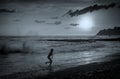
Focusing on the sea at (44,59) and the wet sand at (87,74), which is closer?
the wet sand at (87,74)

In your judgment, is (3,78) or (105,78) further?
(3,78)

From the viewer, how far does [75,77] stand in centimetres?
1742

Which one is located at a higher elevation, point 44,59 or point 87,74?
point 87,74

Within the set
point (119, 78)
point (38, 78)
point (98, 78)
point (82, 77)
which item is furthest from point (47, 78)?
point (119, 78)

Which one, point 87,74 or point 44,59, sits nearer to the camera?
point 87,74

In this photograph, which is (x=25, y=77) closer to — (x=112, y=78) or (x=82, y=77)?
(x=82, y=77)

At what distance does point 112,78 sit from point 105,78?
1.86ft

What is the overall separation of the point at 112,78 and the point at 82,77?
2.37 meters

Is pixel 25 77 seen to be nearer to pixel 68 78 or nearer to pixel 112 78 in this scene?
Answer: pixel 68 78

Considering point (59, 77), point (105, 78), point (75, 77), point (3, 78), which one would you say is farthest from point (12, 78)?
point (105, 78)

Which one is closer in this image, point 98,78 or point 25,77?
point 98,78

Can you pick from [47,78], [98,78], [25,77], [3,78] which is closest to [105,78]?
[98,78]

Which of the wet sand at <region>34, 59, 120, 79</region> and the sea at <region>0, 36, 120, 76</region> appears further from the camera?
the sea at <region>0, 36, 120, 76</region>

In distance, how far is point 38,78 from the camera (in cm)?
1781
